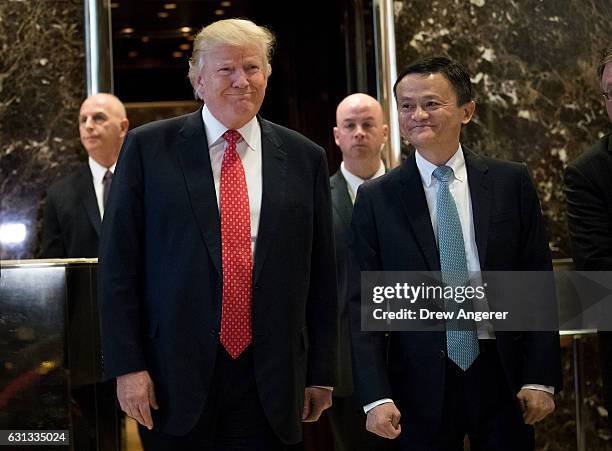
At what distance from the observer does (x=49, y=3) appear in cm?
467

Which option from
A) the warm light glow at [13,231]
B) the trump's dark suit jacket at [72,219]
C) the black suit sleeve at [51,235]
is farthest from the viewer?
the warm light glow at [13,231]

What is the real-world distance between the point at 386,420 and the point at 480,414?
0.26m

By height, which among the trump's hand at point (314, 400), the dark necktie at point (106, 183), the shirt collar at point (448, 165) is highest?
the dark necktie at point (106, 183)

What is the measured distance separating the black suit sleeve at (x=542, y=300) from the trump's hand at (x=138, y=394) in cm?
104

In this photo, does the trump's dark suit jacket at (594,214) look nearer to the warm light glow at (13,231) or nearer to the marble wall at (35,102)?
the marble wall at (35,102)

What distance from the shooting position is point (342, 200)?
13.1 ft

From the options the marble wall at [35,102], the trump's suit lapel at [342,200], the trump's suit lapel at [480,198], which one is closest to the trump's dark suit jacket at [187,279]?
the trump's suit lapel at [480,198]

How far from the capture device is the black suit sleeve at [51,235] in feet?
14.3

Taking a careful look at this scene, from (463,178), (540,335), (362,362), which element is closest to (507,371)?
(540,335)

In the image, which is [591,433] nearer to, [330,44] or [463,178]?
[463,178]

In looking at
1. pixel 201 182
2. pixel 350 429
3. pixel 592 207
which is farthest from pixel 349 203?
pixel 201 182

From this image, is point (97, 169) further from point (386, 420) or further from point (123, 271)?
point (386, 420)

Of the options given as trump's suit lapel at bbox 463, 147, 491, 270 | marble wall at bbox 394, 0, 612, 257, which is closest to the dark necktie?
marble wall at bbox 394, 0, 612, 257

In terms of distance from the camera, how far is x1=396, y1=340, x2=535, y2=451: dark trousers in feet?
8.82
